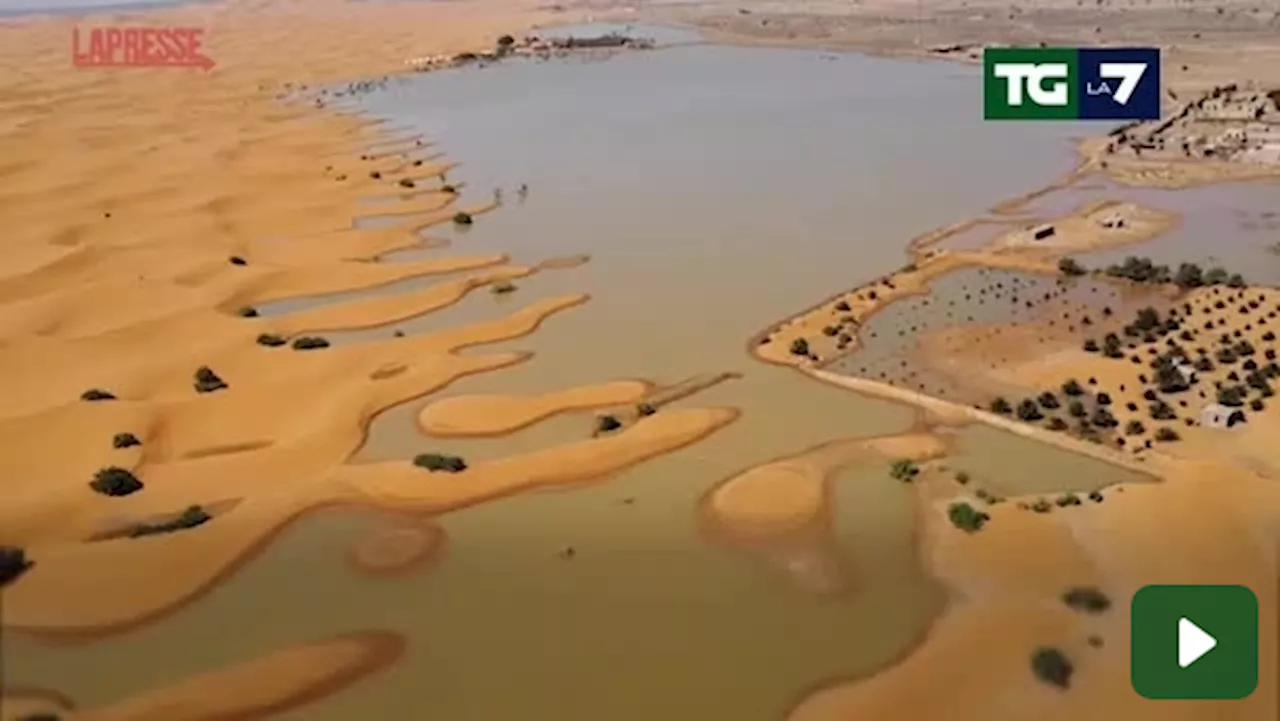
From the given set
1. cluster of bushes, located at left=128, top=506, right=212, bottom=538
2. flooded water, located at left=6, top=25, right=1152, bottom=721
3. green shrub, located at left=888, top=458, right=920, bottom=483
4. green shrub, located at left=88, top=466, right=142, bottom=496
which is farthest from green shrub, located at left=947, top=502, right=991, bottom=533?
green shrub, located at left=88, top=466, right=142, bottom=496

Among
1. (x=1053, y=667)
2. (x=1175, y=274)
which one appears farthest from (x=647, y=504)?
(x=1175, y=274)

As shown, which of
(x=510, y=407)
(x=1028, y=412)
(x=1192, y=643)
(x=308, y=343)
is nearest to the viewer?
(x=1192, y=643)

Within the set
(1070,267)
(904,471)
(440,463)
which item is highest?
(1070,267)

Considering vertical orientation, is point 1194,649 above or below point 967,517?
below

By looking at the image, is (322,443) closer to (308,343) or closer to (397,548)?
(397,548)

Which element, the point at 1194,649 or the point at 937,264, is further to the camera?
the point at 937,264

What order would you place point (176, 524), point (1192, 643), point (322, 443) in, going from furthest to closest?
point (322, 443)
point (176, 524)
point (1192, 643)

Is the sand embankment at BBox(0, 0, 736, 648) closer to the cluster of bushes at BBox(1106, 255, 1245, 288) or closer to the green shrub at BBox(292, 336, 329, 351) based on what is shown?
the green shrub at BBox(292, 336, 329, 351)
